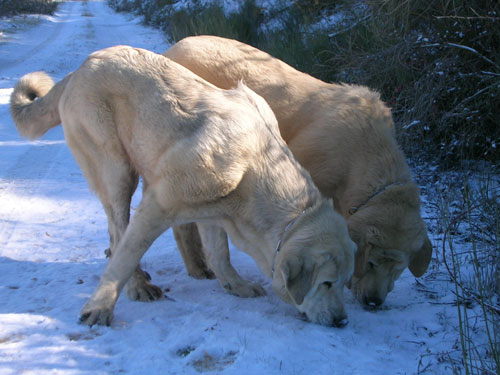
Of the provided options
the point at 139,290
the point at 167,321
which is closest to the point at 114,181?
the point at 139,290

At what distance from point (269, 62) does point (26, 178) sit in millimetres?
4109

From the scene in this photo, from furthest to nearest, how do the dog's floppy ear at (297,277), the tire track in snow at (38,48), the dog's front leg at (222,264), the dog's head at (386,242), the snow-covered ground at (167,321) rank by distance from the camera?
the tire track in snow at (38,48) < the dog's front leg at (222,264) < the dog's head at (386,242) < the dog's floppy ear at (297,277) < the snow-covered ground at (167,321)

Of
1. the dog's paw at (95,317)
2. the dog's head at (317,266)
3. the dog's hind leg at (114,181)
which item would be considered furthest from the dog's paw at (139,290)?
the dog's head at (317,266)

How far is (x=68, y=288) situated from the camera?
14.4 ft

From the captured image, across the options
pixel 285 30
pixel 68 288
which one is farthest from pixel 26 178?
pixel 285 30

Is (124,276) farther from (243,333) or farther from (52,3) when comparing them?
(52,3)

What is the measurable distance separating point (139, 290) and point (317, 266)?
167cm

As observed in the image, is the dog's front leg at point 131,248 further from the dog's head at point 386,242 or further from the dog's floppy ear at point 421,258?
the dog's floppy ear at point 421,258

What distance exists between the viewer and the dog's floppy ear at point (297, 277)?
3500 mm

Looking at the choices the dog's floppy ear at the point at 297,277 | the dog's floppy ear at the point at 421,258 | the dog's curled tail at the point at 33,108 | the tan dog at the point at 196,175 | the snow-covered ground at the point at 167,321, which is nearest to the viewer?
the snow-covered ground at the point at 167,321

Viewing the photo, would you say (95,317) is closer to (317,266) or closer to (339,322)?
(317,266)

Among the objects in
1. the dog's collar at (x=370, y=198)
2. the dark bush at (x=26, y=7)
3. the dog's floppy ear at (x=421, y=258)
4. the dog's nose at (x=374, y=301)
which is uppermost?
the dog's collar at (x=370, y=198)

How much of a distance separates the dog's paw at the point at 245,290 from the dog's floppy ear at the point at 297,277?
3.28 feet

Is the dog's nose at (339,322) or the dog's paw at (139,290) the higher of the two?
the dog's nose at (339,322)
